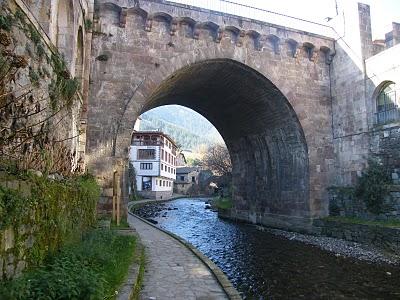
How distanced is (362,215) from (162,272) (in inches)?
418

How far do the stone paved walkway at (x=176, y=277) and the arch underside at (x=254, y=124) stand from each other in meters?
7.58

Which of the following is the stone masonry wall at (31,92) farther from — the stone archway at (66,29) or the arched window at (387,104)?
the arched window at (387,104)

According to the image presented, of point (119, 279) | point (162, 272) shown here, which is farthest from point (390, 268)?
point (119, 279)

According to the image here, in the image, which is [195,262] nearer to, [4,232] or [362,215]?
[4,232]

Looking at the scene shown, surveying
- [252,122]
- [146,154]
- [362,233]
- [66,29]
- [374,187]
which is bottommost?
[362,233]

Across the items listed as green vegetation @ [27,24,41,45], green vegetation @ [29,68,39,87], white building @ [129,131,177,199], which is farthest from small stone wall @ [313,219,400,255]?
white building @ [129,131,177,199]

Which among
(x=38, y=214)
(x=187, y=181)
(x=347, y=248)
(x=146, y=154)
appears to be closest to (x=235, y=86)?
(x=347, y=248)

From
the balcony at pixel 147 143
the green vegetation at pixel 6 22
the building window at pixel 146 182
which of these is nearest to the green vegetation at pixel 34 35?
the green vegetation at pixel 6 22

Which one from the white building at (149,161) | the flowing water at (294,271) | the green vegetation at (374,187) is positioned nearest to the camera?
the flowing water at (294,271)

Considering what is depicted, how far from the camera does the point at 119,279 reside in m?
5.85

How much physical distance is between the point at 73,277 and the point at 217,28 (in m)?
12.8

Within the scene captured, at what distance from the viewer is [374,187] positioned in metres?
14.3

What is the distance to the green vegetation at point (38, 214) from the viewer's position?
369 cm

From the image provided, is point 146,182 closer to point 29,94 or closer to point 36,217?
point 29,94
